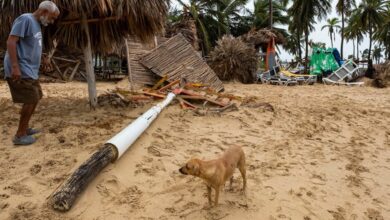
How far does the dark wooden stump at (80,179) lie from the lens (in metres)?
3.11

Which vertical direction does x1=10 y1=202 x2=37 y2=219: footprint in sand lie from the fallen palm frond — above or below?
below

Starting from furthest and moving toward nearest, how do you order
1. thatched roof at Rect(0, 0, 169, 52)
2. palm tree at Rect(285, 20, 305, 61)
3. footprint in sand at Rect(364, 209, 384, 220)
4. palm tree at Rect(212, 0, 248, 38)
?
1. palm tree at Rect(285, 20, 305, 61)
2. palm tree at Rect(212, 0, 248, 38)
3. thatched roof at Rect(0, 0, 169, 52)
4. footprint in sand at Rect(364, 209, 384, 220)

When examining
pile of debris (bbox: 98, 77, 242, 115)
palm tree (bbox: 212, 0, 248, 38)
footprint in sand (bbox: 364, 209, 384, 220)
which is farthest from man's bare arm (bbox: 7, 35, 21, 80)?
palm tree (bbox: 212, 0, 248, 38)

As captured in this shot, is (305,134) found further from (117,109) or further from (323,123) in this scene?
(117,109)

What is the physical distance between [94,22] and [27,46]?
8.80 ft

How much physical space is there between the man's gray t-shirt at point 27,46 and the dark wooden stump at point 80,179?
4.41 feet

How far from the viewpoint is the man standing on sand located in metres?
3.97

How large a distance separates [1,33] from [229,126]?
4157 mm

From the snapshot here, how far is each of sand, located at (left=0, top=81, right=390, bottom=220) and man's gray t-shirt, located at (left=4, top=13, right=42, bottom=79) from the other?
0.92 metres

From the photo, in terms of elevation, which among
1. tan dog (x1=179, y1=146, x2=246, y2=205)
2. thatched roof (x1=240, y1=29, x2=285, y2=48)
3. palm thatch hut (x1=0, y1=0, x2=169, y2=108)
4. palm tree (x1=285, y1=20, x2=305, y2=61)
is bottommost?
tan dog (x1=179, y1=146, x2=246, y2=205)

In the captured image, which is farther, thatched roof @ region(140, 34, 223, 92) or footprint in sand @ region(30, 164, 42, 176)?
thatched roof @ region(140, 34, 223, 92)

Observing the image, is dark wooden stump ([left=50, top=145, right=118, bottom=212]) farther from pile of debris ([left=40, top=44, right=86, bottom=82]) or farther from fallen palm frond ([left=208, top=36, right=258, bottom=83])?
fallen palm frond ([left=208, top=36, right=258, bottom=83])

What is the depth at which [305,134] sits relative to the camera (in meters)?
6.29

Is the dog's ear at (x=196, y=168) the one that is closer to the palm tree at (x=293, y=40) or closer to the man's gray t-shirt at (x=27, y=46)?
the man's gray t-shirt at (x=27, y=46)
